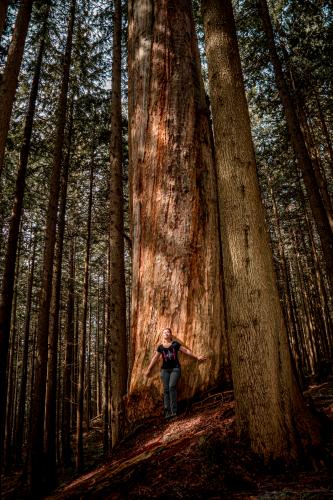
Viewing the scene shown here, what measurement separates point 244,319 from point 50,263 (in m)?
8.42

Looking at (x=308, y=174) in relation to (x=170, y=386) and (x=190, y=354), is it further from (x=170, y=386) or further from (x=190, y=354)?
(x=170, y=386)

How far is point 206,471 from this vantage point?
260 cm

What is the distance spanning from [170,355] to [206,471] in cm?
162

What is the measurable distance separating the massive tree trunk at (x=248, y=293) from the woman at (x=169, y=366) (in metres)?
1.38

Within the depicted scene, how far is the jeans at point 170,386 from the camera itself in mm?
4145

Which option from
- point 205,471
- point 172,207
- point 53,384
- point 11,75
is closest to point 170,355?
point 205,471

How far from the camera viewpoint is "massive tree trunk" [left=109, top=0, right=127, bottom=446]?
7504 mm

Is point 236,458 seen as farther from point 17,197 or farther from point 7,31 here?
point 7,31

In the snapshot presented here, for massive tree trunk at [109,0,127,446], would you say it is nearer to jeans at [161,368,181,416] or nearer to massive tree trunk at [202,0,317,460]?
jeans at [161,368,181,416]

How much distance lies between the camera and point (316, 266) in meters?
16.7

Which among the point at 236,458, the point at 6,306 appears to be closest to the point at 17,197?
the point at 6,306

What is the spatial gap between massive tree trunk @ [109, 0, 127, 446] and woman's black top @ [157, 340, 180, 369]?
11.2 ft

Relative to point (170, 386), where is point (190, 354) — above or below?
above

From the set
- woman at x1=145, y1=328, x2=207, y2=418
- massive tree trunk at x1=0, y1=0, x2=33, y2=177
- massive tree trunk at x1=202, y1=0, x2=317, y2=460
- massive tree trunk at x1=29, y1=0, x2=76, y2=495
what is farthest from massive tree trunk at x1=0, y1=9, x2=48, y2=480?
massive tree trunk at x1=202, y1=0, x2=317, y2=460
